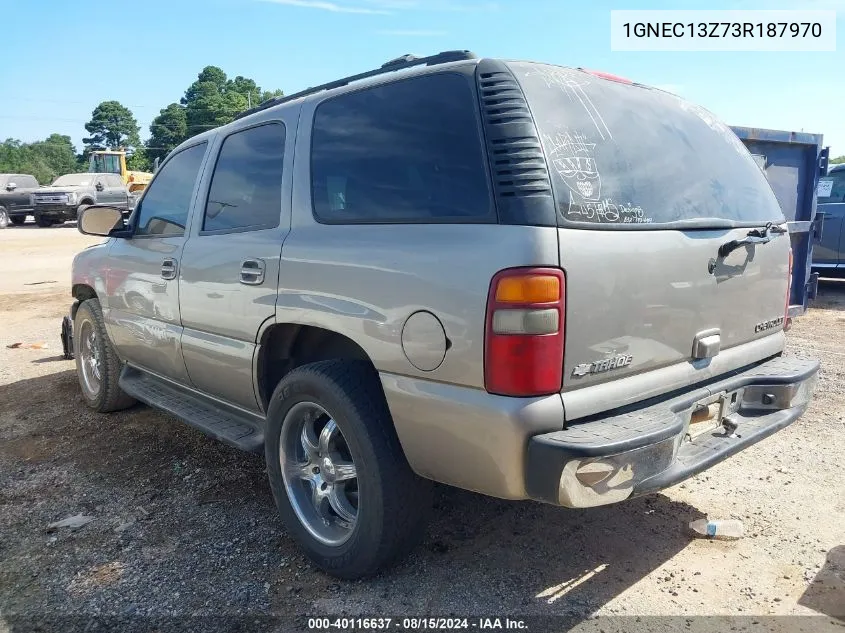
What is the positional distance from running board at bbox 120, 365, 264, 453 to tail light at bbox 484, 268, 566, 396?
153 cm

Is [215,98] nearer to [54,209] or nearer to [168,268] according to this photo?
[54,209]

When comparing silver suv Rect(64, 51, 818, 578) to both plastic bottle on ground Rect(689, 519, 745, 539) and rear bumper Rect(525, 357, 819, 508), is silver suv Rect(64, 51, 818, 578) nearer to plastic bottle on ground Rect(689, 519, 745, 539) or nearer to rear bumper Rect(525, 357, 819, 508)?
rear bumper Rect(525, 357, 819, 508)

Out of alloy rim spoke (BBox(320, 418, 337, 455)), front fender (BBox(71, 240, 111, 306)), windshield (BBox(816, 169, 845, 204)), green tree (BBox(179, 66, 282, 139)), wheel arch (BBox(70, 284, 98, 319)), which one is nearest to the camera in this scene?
alloy rim spoke (BBox(320, 418, 337, 455))

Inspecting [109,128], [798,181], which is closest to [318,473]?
[798,181]

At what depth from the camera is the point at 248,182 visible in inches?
134

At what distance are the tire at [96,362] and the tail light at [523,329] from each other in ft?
11.8

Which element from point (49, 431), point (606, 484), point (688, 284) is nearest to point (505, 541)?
point (606, 484)

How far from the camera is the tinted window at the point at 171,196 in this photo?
12.7 feet

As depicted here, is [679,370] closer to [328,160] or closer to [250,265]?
[328,160]

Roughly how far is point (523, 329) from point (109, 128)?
113 metres

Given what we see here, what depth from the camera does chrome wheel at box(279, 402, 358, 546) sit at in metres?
2.83

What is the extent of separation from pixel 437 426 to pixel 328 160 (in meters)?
1.32


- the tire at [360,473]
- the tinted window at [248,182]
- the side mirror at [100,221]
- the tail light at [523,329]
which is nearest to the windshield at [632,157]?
the tail light at [523,329]

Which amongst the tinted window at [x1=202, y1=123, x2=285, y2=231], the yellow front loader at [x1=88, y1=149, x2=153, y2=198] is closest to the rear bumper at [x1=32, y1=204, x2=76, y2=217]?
the yellow front loader at [x1=88, y1=149, x2=153, y2=198]
